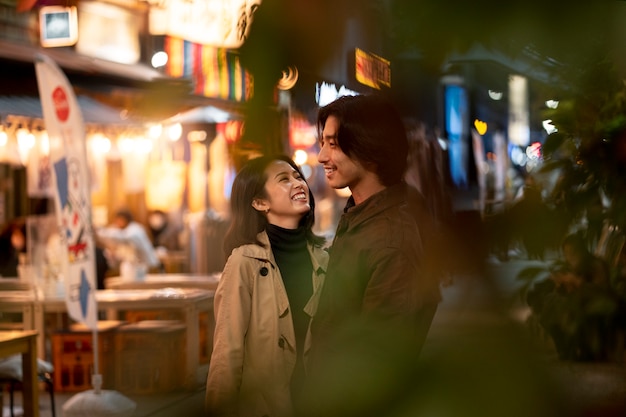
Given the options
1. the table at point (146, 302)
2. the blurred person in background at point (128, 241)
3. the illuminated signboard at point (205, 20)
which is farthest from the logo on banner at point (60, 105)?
the illuminated signboard at point (205, 20)

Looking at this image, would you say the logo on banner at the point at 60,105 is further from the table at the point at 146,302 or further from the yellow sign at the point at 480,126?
the yellow sign at the point at 480,126

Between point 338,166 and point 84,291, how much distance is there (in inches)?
190

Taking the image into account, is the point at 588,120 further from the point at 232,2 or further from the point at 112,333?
the point at 112,333

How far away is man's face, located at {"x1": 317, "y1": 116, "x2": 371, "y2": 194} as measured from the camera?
1.56 meters

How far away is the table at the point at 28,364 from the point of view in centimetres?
522

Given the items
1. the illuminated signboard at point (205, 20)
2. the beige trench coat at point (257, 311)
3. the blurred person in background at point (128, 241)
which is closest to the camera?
the illuminated signboard at point (205, 20)

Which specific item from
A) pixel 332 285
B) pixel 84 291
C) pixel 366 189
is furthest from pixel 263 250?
pixel 84 291

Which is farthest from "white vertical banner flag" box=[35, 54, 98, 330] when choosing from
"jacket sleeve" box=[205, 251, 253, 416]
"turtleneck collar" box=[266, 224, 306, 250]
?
"jacket sleeve" box=[205, 251, 253, 416]

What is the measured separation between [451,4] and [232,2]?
186 mm

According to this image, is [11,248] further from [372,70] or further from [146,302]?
[372,70]

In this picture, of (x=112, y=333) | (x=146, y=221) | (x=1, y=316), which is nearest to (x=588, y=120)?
(x=112, y=333)

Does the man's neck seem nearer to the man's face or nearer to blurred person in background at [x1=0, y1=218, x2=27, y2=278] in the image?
the man's face

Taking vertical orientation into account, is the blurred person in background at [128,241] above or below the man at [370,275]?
below

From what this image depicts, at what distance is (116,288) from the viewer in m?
9.15
